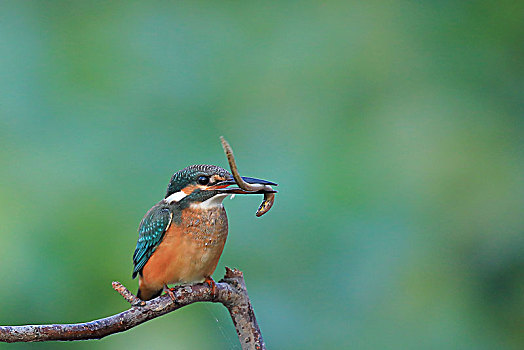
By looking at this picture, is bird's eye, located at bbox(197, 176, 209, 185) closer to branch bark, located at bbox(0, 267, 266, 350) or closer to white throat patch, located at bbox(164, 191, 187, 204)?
white throat patch, located at bbox(164, 191, 187, 204)

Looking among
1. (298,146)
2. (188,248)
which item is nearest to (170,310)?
(188,248)

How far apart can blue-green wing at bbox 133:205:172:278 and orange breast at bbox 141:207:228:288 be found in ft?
0.04

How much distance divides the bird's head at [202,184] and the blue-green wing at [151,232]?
4 centimetres

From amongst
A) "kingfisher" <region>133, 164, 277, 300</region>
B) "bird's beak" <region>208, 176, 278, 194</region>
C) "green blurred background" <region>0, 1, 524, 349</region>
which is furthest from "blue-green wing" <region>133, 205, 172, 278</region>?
"green blurred background" <region>0, 1, 524, 349</region>

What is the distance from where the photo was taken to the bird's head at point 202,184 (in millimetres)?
1070

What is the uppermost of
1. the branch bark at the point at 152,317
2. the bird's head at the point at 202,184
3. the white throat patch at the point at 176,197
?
the bird's head at the point at 202,184

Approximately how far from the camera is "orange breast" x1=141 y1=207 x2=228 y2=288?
1113 mm

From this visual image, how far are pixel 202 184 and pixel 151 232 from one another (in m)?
0.14

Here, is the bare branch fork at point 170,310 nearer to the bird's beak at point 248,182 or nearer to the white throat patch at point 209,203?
the bird's beak at point 248,182

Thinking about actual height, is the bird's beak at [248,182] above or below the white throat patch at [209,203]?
above

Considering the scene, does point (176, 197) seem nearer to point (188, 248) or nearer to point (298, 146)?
point (188, 248)

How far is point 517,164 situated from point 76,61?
2.05 metres

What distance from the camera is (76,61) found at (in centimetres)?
277

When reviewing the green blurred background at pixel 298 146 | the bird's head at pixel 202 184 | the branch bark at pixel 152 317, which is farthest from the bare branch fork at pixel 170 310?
the green blurred background at pixel 298 146
